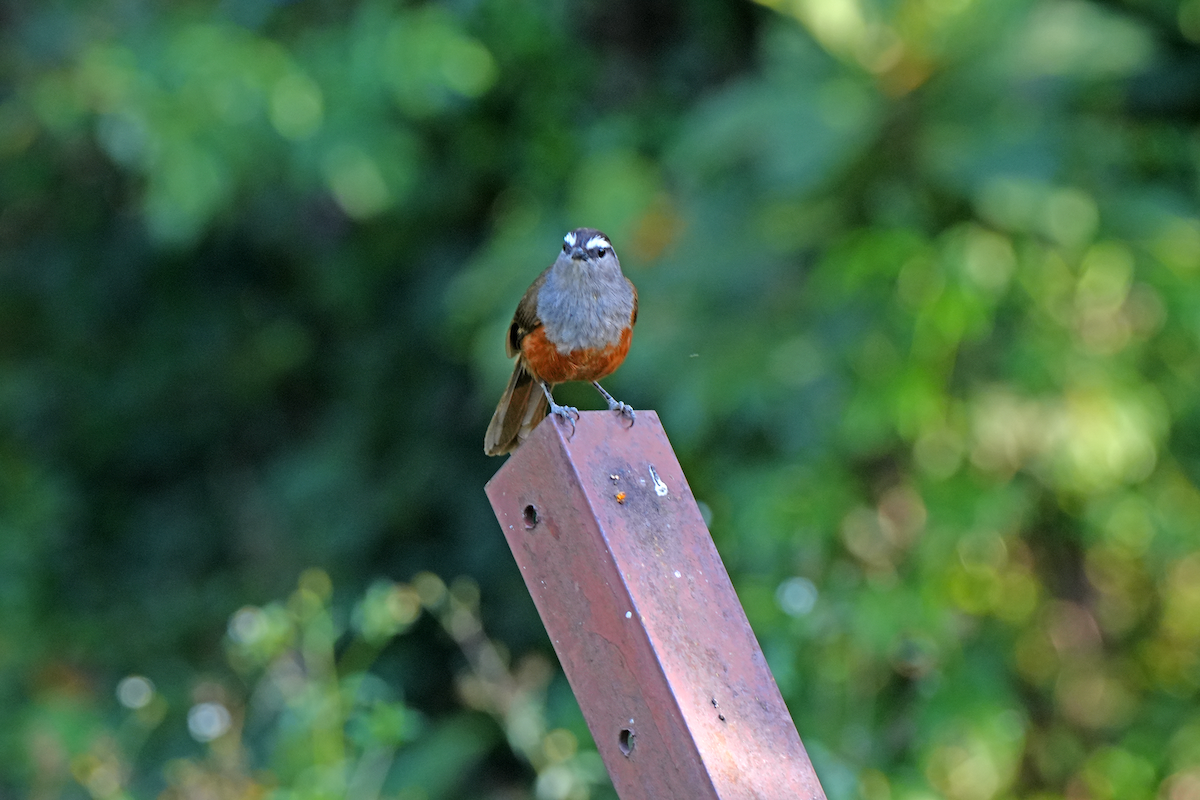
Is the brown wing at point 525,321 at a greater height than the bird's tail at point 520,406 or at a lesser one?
greater

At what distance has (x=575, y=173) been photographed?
5.05m

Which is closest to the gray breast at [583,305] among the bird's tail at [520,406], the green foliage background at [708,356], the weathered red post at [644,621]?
the bird's tail at [520,406]

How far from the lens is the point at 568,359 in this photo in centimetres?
276

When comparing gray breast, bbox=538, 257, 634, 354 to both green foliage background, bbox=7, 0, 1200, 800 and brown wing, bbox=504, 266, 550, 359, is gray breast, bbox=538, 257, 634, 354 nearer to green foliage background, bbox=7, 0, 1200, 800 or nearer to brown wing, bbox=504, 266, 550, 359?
brown wing, bbox=504, 266, 550, 359

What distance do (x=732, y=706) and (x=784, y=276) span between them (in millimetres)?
2941

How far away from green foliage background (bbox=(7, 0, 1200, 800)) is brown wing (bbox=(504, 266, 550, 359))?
26.9 inches

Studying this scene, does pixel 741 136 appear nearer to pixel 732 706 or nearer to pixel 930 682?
pixel 930 682

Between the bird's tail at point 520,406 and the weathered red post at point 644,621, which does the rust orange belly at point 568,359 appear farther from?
the weathered red post at point 644,621

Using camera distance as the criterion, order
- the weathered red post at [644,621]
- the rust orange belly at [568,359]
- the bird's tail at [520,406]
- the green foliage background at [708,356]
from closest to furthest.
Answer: the weathered red post at [644,621] < the rust orange belly at [568,359] < the bird's tail at [520,406] < the green foliage background at [708,356]

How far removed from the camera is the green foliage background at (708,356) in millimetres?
3645

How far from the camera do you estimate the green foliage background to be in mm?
3645

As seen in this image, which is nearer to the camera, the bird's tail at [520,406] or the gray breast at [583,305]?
the gray breast at [583,305]

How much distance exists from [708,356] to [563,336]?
4.26 feet

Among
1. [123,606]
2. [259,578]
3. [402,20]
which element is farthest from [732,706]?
[123,606]
